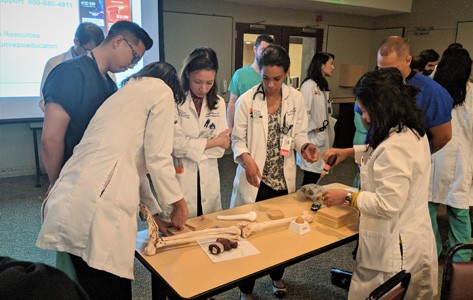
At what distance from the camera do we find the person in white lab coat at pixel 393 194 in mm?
1425

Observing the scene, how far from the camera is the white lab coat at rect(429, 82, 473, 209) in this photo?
8.55 ft

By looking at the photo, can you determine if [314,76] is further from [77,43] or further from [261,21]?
[261,21]

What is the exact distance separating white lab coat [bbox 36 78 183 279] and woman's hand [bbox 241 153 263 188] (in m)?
0.68

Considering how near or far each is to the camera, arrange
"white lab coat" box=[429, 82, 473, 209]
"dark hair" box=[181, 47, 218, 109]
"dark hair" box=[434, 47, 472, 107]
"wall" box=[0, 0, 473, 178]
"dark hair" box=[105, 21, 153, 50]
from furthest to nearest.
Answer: "wall" box=[0, 0, 473, 178] → "white lab coat" box=[429, 82, 473, 209] → "dark hair" box=[434, 47, 472, 107] → "dark hair" box=[181, 47, 218, 109] → "dark hair" box=[105, 21, 153, 50]

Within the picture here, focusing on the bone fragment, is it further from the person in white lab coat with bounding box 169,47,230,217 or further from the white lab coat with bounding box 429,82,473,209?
the white lab coat with bounding box 429,82,473,209

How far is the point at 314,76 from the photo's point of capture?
11.5 ft

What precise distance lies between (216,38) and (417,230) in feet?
14.6

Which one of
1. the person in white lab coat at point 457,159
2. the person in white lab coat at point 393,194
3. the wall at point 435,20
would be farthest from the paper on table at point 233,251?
the wall at point 435,20

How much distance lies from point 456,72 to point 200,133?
1789 mm

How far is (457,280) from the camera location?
1292 mm

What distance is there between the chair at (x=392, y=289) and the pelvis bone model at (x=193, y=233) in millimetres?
543

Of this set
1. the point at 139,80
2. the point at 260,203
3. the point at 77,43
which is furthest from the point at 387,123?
the point at 77,43

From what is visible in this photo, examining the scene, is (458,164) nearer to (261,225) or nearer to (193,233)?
(261,225)

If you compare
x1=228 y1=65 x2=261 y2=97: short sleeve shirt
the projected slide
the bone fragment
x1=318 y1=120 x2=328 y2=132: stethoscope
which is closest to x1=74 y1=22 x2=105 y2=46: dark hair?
the projected slide
